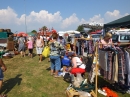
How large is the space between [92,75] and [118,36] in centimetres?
944

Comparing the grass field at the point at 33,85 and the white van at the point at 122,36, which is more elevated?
the white van at the point at 122,36

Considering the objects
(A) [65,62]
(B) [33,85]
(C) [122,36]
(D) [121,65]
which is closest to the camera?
(D) [121,65]

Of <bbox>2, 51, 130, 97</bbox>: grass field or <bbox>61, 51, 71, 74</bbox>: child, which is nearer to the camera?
<bbox>2, 51, 130, 97</bbox>: grass field

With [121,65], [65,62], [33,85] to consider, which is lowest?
[33,85]

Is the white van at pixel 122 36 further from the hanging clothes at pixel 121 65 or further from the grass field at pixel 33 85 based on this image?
the hanging clothes at pixel 121 65

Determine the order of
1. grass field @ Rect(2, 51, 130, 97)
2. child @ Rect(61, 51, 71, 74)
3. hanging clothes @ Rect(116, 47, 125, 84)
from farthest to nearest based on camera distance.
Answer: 1. child @ Rect(61, 51, 71, 74)
2. grass field @ Rect(2, 51, 130, 97)
3. hanging clothes @ Rect(116, 47, 125, 84)

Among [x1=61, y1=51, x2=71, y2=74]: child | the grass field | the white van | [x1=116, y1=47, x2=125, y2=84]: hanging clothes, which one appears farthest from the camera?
the white van

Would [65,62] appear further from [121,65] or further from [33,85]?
[121,65]

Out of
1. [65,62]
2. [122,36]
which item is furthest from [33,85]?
[122,36]

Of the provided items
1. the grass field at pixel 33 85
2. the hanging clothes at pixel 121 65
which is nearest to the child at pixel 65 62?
the grass field at pixel 33 85

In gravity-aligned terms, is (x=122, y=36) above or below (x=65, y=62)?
above

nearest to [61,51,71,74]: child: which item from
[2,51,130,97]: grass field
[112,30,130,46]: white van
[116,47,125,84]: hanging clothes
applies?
[2,51,130,97]: grass field

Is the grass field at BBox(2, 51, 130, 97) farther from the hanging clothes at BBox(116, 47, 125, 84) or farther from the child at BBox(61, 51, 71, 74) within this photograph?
the hanging clothes at BBox(116, 47, 125, 84)

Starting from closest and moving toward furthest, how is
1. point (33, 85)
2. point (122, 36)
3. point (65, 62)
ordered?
point (33, 85), point (65, 62), point (122, 36)
